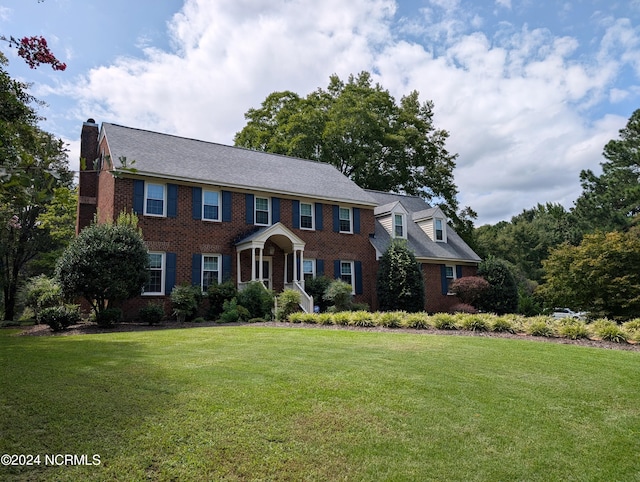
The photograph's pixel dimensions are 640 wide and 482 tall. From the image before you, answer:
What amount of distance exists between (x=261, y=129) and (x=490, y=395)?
110 ft

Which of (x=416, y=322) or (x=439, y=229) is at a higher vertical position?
(x=439, y=229)

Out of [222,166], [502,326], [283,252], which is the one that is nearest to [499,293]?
[502,326]

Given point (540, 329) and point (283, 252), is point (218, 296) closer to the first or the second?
point (283, 252)

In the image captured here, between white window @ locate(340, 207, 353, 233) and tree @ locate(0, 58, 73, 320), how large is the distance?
12569 millimetres

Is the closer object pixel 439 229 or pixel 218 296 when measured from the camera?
pixel 218 296

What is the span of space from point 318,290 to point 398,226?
296 inches

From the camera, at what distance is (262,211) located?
806 inches

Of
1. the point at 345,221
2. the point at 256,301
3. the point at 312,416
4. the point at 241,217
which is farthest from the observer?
the point at 345,221

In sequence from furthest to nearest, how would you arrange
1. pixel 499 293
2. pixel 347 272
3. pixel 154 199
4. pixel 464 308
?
pixel 499 293 → pixel 464 308 → pixel 347 272 → pixel 154 199

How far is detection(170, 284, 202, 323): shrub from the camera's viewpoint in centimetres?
1602

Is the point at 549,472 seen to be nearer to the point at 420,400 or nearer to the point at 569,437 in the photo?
the point at 569,437

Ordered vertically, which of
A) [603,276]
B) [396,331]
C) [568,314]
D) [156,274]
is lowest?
[568,314]

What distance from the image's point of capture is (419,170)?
3681cm

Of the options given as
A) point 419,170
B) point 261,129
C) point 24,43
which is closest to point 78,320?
point 24,43
